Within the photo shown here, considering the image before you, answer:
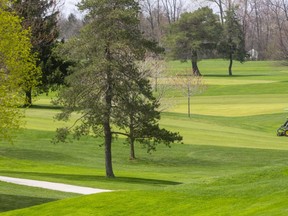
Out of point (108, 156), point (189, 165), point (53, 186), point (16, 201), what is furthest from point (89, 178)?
point (189, 165)

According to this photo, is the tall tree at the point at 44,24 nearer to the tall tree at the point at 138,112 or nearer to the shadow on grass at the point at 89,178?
the tall tree at the point at 138,112

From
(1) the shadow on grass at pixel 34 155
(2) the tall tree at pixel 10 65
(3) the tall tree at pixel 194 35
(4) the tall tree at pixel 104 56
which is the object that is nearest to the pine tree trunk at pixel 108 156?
(4) the tall tree at pixel 104 56

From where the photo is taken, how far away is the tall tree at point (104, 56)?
2925 centimetres

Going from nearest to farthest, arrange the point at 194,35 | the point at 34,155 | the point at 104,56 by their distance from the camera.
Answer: the point at 104,56 → the point at 34,155 → the point at 194,35

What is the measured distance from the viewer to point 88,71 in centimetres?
2906

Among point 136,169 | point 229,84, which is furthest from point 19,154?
point 229,84

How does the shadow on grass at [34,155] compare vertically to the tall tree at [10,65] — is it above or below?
below

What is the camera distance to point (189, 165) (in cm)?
3591

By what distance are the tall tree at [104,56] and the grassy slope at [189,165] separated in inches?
120

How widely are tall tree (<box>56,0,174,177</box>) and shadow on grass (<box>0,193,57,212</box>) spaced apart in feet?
25.4

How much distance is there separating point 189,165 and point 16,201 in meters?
15.5

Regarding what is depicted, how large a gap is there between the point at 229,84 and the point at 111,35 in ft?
214

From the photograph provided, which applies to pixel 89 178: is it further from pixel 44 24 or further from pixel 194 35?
pixel 194 35

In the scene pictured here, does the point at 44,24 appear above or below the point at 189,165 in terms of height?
above
